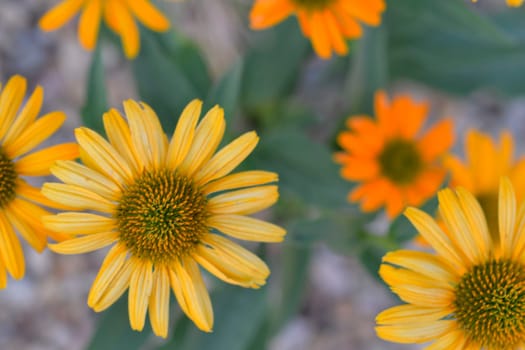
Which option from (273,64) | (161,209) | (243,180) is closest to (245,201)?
(243,180)

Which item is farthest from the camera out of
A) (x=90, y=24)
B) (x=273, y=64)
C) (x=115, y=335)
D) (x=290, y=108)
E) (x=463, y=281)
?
(x=290, y=108)

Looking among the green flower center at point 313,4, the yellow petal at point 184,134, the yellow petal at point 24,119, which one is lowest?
the yellow petal at point 184,134

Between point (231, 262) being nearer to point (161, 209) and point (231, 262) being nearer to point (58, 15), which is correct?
point (161, 209)

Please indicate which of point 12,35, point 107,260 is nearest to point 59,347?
point 12,35

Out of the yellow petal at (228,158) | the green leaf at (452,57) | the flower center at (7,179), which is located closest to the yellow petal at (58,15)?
the flower center at (7,179)

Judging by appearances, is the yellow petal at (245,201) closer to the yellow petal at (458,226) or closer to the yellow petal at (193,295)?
the yellow petal at (193,295)

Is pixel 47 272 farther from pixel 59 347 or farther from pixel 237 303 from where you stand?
pixel 237 303
